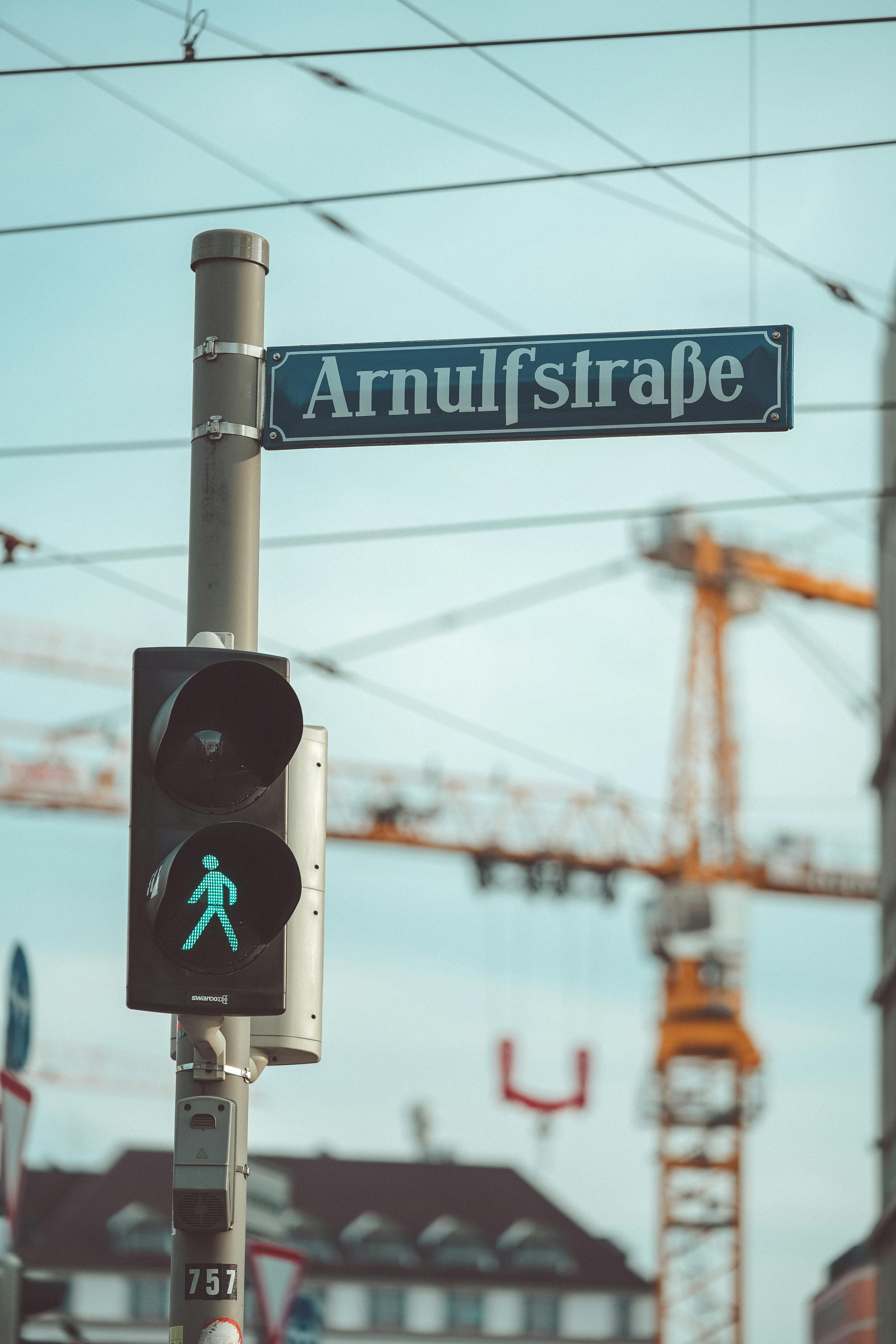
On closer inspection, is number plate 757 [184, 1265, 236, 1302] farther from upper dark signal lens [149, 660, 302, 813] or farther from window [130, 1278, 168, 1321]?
window [130, 1278, 168, 1321]

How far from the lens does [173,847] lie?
16.1ft

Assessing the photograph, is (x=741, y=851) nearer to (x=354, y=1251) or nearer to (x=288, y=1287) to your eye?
(x=354, y=1251)

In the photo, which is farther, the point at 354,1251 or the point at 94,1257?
the point at 354,1251

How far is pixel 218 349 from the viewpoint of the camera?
19.5 feet

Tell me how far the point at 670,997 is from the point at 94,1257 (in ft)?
72.2

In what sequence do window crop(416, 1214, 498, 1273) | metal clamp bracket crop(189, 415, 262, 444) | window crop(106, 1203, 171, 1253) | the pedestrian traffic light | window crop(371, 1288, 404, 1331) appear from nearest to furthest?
the pedestrian traffic light, metal clamp bracket crop(189, 415, 262, 444), window crop(106, 1203, 171, 1253), window crop(371, 1288, 404, 1331), window crop(416, 1214, 498, 1273)

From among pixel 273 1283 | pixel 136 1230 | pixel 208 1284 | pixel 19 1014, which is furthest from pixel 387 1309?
pixel 208 1284

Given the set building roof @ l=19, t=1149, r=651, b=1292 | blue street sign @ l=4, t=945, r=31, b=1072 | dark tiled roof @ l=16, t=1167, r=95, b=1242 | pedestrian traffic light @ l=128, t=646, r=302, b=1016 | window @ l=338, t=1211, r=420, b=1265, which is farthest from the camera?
window @ l=338, t=1211, r=420, b=1265

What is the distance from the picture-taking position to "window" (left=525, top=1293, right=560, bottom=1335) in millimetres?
73062

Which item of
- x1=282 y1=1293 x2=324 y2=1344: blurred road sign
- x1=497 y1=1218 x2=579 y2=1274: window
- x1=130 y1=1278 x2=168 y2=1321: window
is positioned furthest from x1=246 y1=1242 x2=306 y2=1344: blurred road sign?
x1=497 y1=1218 x2=579 y2=1274: window

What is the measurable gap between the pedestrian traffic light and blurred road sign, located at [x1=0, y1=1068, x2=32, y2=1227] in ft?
7.60

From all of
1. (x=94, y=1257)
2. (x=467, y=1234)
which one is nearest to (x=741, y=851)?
(x=467, y=1234)

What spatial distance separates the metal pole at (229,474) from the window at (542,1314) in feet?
233

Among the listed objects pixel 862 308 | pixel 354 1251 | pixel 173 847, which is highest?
pixel 862 308
